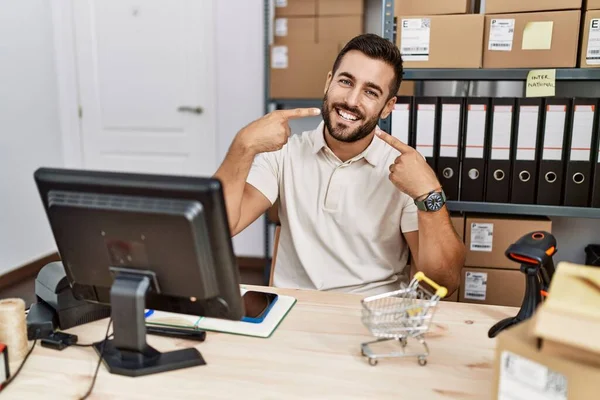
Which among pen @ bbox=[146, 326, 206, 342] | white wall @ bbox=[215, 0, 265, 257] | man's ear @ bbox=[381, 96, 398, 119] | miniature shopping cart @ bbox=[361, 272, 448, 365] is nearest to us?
miniature shopping cart @ bbox=[361, 272, 448, 365]

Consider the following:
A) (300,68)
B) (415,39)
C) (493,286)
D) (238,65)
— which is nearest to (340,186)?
(415,39)

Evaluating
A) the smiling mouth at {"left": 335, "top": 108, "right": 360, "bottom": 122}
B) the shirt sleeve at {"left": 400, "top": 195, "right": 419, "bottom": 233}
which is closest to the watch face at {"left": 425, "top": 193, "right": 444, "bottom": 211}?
the shirt sleeve at {"left": 400, "top": 195, "right": 419, "bottom": 233}

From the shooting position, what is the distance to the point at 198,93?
3.41 meters

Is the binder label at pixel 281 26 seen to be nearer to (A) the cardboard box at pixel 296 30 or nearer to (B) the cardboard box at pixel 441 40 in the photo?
(A) the cardboard box at pixel 296 30

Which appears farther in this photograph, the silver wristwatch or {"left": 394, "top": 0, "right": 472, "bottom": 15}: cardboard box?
{"left": 394, "top": 0, "right": 472, "bottom": 15}: cardboard box

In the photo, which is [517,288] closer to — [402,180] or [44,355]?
[402,180]

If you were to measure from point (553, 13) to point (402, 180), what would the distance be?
0.86 metres

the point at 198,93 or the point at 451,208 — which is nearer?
the point at 451,208

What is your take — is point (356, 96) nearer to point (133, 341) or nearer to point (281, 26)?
point (133, 341)

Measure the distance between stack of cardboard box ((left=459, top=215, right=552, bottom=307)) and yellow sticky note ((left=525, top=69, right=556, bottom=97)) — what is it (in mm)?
450

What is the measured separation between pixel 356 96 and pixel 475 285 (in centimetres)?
87

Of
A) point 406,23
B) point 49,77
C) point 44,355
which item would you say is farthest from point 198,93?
point 44,355

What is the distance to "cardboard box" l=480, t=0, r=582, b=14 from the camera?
70.1 inches

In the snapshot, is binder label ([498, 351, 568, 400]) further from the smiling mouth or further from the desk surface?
the smiling mouth
